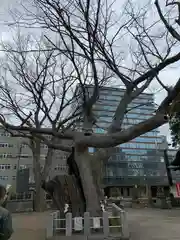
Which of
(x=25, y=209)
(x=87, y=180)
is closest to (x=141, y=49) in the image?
(x=87, y=180)

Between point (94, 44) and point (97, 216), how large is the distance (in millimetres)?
5959

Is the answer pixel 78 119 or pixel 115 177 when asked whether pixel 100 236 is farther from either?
pixel 115 177

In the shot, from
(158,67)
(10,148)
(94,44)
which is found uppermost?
(10,148)

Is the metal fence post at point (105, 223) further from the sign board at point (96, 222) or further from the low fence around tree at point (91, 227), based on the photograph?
the sign board at point (96, 222)

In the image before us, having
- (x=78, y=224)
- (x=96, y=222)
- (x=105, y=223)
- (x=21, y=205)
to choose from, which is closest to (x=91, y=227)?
(x=96, y=222)

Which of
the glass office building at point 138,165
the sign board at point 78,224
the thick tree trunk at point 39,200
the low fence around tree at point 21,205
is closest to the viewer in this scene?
the sign board at point 78,224

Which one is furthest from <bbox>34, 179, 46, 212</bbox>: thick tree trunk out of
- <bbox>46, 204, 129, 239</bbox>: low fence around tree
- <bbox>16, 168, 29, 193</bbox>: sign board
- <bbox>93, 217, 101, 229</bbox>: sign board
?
<bbox>93, 217, 101, 229</bbox>: sign board

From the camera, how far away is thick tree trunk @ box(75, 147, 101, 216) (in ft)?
33.0

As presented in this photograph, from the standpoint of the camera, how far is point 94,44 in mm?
8562

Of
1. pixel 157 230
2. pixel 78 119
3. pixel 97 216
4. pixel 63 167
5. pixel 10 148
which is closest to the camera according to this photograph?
pixel 97 216

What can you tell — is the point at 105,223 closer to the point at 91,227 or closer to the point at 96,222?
the point at 96,222

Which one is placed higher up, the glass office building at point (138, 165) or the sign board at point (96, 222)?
the glass office building at point (138, 165)

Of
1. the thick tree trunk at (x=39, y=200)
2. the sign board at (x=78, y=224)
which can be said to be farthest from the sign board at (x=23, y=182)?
the sign board at (x=78, y=224)

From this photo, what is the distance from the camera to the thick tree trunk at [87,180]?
1005 cm
